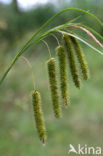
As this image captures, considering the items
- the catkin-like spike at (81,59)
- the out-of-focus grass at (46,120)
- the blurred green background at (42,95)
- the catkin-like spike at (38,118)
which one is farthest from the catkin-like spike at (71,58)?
the out-of-focus grass at (46,120)

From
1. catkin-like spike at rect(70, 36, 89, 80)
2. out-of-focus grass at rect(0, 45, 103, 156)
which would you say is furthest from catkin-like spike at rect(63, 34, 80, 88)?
out-of-focus grass at rect(0, 45, 103, 156)

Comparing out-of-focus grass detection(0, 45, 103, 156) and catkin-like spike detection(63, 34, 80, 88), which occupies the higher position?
out-of-focus grass detection(0, 45, 103, 156)

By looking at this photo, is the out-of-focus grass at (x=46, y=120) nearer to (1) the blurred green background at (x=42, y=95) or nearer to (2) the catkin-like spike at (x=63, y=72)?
(1) the blurred green background at (x=42, y=95)

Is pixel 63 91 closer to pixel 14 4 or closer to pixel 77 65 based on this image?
pixel 77 65

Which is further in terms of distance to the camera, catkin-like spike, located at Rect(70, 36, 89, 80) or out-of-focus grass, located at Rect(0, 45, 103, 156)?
out-of-focus grass, located at Rect(0, 45, 103, 156)

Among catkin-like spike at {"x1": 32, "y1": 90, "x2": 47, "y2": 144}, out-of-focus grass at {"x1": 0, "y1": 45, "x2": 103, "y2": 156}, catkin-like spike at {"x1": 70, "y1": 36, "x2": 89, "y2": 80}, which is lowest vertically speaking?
catkin-like spike at {"x1": 32, "y1": 90, "x2": 47, "y2": 144}

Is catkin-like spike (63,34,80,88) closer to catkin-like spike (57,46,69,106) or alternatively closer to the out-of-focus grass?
catkin-like spike (57,46,69,106)

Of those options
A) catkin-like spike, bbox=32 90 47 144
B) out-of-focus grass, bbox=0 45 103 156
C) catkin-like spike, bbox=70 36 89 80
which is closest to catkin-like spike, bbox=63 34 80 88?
catkin-like spike, bbox=70 36 89 80

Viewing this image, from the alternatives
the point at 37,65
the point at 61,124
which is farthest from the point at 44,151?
the point at 37,65
